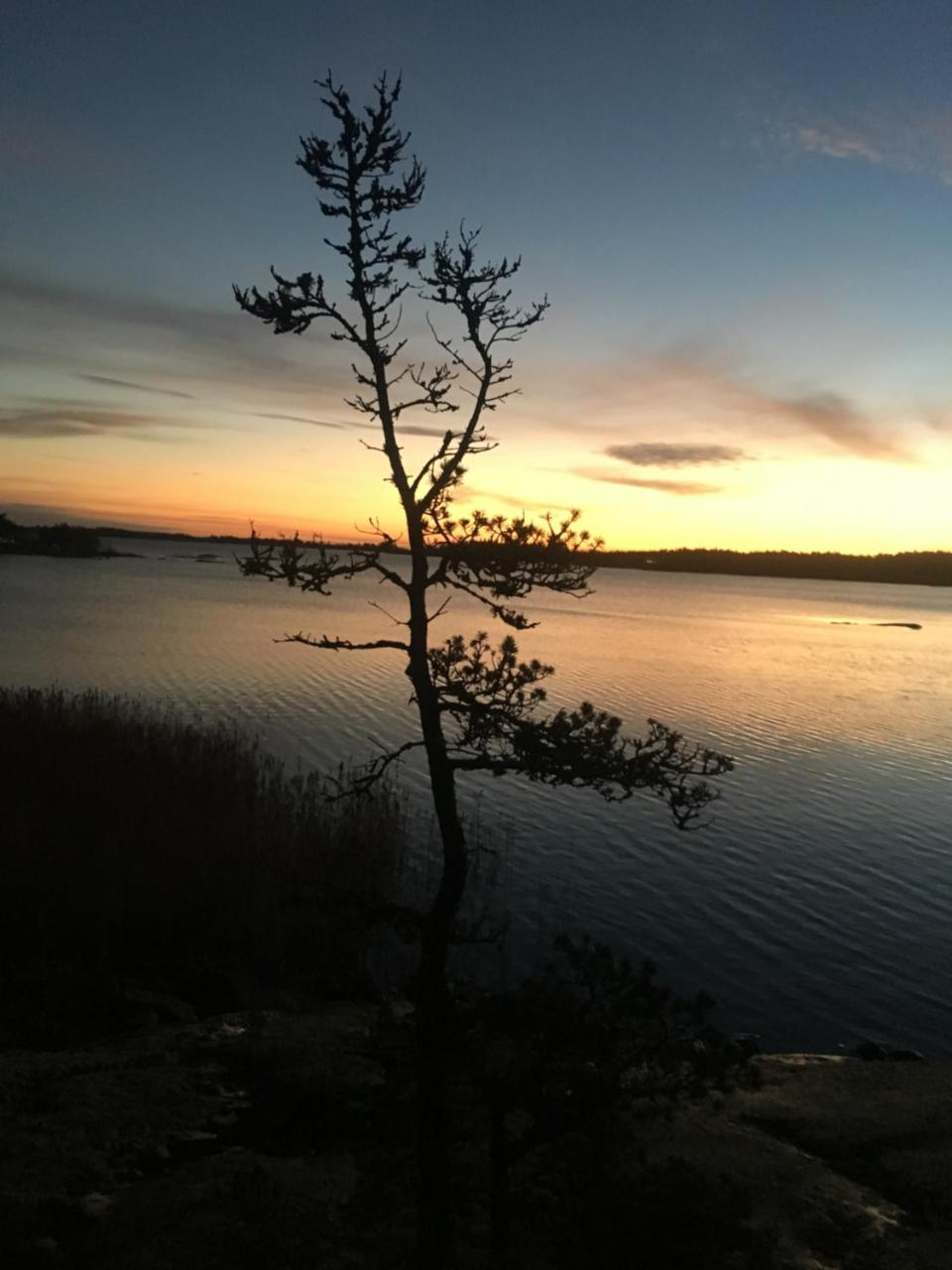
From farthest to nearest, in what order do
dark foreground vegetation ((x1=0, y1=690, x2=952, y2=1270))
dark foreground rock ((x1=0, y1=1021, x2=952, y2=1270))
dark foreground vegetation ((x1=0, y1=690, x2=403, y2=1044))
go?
dark foreground vegetation ((x1=0, y1=690, x2=403, y2=1044)) → dark foreground rock ((x1=0, y1=1021, x2=952, y2=1270)) → dark foreground vegetation ((x1=0, y1=690, x2=952, y2=1270))

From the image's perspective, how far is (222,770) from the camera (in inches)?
805

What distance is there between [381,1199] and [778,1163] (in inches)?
161

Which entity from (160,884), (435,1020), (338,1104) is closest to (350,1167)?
(338,1104)

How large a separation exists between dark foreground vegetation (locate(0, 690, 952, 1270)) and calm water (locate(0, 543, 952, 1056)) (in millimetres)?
3454

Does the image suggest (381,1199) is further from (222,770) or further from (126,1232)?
(222,770)

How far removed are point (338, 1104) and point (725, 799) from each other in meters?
18.4

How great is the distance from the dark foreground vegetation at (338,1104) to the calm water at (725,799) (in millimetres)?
3454

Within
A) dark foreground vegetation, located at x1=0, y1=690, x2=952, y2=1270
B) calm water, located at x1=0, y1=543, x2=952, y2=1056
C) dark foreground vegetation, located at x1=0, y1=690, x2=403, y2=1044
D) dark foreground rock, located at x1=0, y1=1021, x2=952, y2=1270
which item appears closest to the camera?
dark foreground vegetation, located at x1=0, y1=690, x2=952, y2=1270

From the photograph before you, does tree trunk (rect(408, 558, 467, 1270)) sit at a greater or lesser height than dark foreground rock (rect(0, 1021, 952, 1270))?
greater

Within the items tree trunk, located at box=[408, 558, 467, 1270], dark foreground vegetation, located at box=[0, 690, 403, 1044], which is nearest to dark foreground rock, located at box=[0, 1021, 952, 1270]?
tree trunk, located at box=[408, 558, 467, 1270]

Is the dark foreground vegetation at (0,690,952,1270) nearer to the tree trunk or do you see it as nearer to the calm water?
the tree trunk

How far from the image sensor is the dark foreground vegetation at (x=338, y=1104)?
6.56 metres

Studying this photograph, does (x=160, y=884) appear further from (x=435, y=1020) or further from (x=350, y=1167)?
(x=435, y=1020)

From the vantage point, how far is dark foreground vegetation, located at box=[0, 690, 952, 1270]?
6559mm
